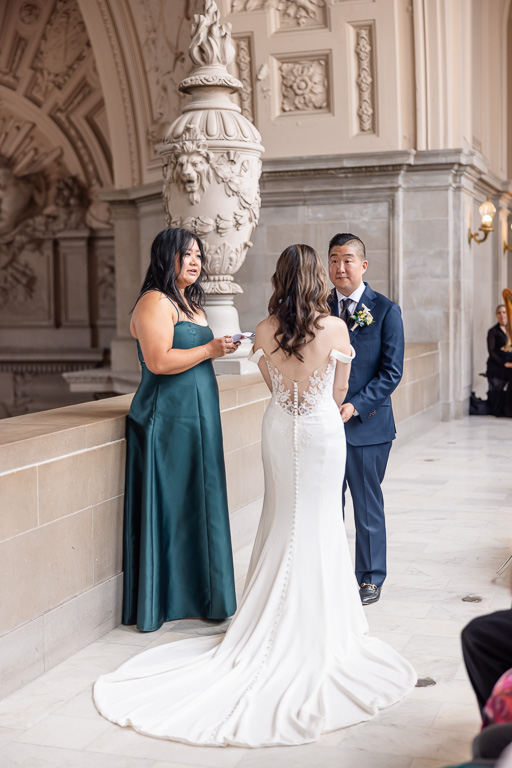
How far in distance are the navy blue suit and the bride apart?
69 cm

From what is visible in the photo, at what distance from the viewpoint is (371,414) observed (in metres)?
4.98

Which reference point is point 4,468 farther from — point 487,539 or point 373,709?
point 487,539

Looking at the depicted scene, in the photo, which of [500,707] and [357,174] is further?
[357,174]

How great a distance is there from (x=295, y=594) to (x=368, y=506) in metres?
1.18

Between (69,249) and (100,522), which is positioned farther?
(69,249)

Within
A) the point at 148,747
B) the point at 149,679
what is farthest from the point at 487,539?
the point at 148,747

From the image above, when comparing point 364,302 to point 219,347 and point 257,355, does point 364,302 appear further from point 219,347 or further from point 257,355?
point 257,355

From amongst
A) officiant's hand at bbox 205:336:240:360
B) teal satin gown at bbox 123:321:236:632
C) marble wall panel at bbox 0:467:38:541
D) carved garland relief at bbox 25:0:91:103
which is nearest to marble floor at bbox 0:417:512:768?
teal satin gown at bbox 123:321:236:632

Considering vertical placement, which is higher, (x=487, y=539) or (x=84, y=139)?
(x=84, y=139)

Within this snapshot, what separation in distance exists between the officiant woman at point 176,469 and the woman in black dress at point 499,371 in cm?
921

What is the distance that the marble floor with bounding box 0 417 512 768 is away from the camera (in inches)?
129

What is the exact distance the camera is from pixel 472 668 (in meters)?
2.85

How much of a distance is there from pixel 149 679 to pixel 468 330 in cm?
1050

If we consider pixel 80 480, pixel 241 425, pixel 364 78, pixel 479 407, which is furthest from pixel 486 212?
pixel 80 480
